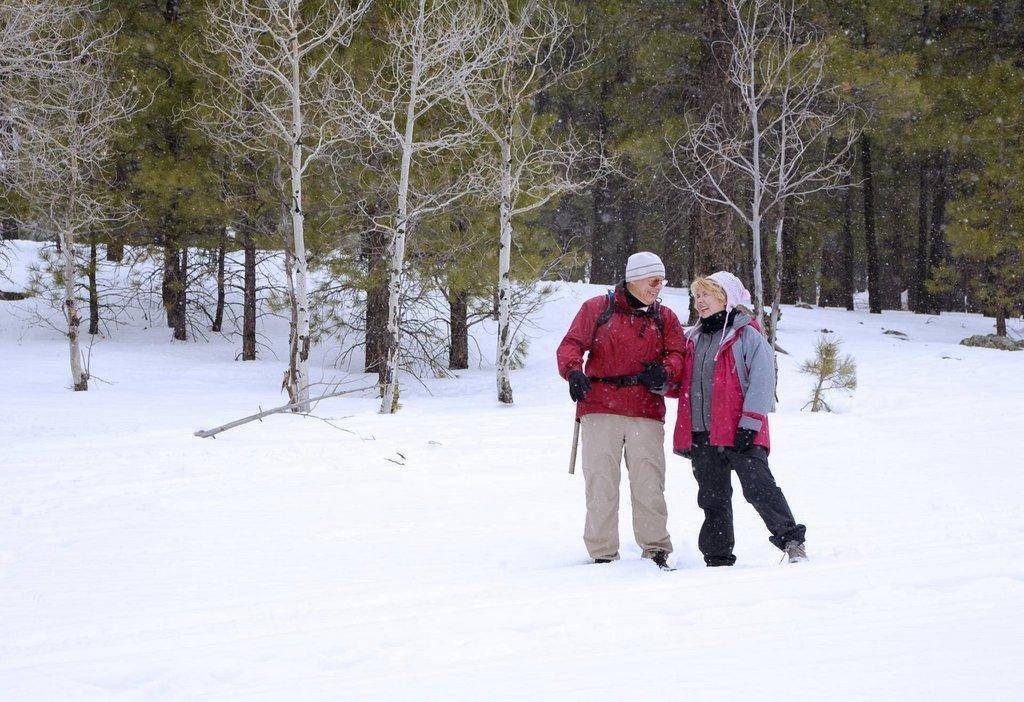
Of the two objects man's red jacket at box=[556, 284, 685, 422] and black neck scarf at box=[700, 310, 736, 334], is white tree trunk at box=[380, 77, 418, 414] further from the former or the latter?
black neck scarf at box=[700, 310, 736, 334]

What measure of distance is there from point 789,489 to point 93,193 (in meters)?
14.6

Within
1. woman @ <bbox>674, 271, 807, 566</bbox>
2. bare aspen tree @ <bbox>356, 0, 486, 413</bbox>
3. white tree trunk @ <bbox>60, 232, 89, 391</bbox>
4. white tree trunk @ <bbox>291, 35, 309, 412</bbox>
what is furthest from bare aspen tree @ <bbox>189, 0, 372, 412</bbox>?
woman @ <bbox>674, 271, 807, 566</bbox>

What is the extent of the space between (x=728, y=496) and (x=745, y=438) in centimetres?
39

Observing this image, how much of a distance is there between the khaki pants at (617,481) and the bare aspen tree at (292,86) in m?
5.25

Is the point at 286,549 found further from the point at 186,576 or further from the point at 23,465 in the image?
the point at 23,465

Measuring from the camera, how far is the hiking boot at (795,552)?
4364 millimetres

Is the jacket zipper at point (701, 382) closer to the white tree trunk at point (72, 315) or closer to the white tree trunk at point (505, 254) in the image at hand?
the white tree trunk at point (505, 254)

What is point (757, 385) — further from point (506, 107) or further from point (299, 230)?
point (506, 107)

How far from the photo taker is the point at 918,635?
276cm

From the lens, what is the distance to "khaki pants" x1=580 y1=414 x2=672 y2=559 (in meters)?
4.62

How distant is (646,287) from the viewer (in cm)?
456

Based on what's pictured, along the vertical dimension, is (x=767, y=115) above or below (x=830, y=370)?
above

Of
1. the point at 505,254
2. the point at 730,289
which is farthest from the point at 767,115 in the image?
the point at 730,289

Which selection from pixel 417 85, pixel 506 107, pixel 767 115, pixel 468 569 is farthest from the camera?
pixel 767 115
